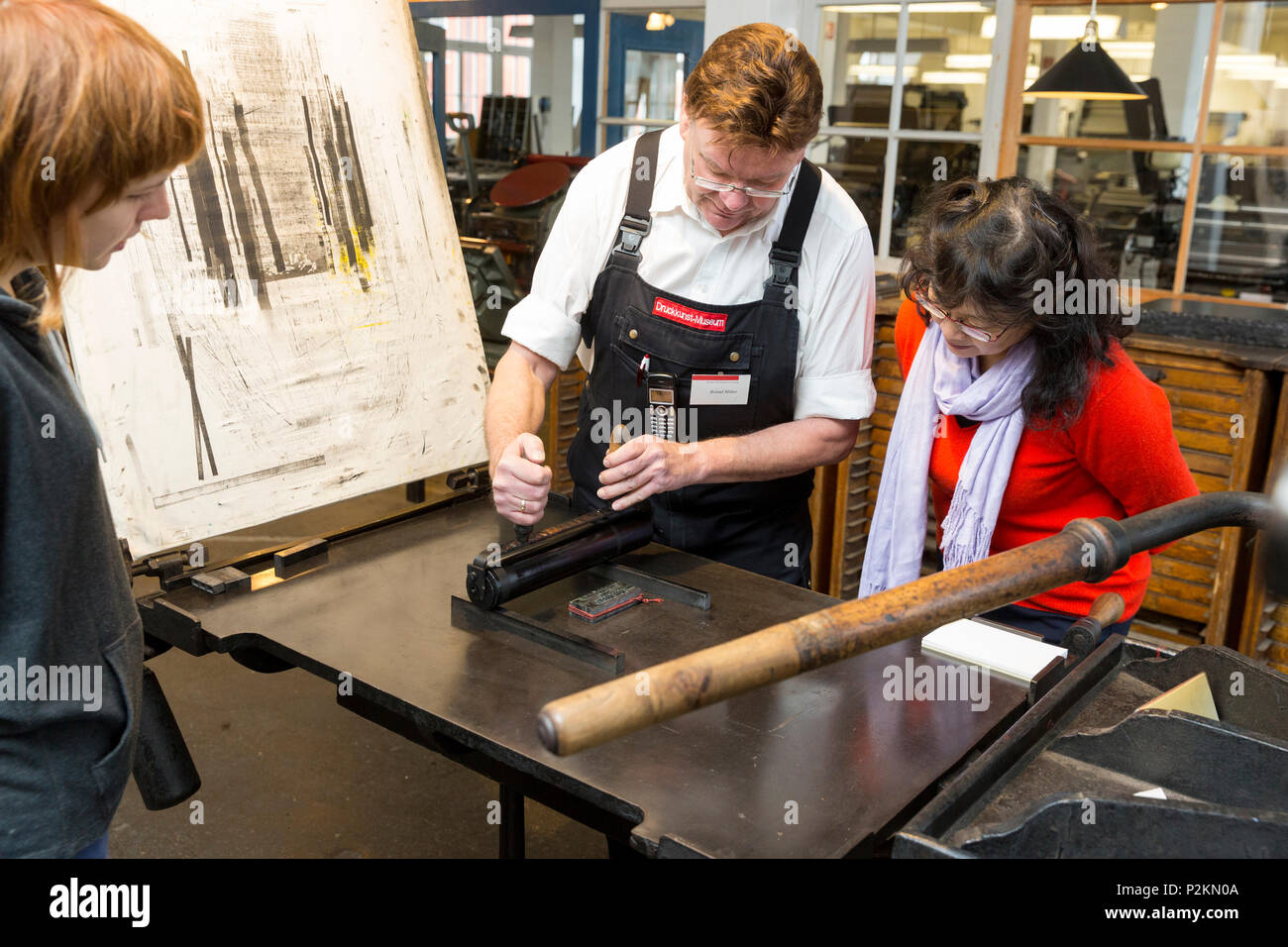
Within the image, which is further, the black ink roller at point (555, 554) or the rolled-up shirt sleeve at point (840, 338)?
the rolled-up shirt sleeve at point (840, 338)

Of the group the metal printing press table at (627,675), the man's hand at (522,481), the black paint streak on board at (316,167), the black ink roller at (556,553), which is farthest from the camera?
the black paint streak on board at (316,167)

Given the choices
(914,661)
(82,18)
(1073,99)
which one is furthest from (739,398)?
(1073,99)

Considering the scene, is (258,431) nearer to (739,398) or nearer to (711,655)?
(739,398)

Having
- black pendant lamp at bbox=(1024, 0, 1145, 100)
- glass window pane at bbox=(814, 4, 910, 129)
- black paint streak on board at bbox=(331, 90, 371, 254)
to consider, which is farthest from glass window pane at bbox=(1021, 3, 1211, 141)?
black paint streak on board at bbox=(331, 90, 371, 254)

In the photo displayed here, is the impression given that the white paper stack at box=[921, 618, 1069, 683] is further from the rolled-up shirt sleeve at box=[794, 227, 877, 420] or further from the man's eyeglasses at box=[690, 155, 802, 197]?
the man's eyeglasses at box=[690, 155, 802, 197]

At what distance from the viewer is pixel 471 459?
2219mm

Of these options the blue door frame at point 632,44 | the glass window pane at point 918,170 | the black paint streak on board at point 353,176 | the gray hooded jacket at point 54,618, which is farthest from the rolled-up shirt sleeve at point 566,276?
the blue door frame at point 632,44

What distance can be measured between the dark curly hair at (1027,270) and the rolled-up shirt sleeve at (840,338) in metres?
0.18

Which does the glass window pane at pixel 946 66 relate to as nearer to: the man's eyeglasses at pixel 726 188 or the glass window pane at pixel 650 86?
the glass window pane at pixel 650 86

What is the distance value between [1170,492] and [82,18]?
1461mm

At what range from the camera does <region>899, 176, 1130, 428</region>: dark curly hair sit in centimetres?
153

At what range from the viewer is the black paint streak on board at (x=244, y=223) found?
6.07 feet

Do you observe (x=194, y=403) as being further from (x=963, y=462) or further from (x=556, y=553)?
(x=963, y=462)

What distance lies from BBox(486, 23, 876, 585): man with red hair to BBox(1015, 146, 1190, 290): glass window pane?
2.13 metres
